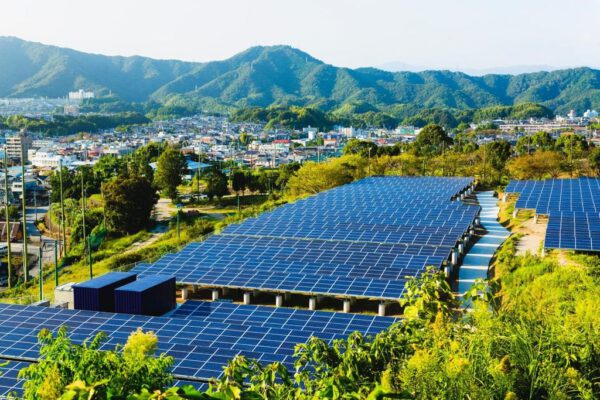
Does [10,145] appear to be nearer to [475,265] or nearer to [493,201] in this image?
[493,201]

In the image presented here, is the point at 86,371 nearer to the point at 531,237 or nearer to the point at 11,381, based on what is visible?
the point at 11,381

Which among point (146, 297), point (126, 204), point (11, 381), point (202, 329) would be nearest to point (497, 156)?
point (126, 204)

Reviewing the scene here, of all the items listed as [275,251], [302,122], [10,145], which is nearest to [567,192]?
[275,251]

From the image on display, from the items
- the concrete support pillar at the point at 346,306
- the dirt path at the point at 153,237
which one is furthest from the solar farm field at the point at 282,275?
the dirt path at the point at 153,237

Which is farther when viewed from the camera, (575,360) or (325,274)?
(325,274)

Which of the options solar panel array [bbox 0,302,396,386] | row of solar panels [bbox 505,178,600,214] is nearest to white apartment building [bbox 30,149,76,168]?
row of solar panels [bbox 505,178,600,214]

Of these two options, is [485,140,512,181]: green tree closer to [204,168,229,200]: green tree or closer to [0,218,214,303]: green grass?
[204,168,229,200]: green tree
